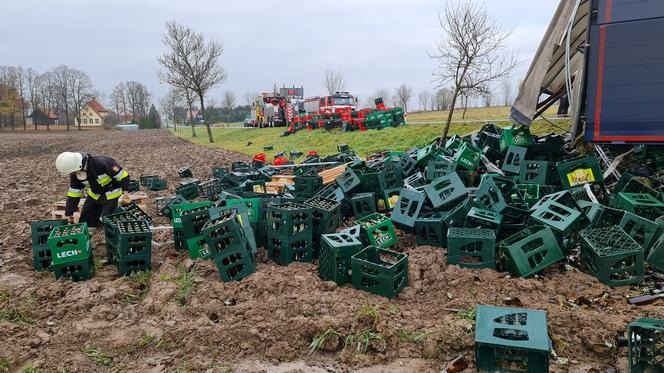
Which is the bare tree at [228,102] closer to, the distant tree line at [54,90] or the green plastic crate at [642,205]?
the distant tree line at [54,90]

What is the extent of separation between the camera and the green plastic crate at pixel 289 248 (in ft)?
17.6

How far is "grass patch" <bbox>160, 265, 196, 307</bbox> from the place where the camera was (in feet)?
15.3

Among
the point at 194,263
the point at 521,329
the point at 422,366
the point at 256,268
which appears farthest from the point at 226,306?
the point at 521,329

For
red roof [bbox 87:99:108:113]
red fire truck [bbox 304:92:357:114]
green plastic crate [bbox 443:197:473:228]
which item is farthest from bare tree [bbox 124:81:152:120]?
green plastic crate [bbox 443:197:473:228]

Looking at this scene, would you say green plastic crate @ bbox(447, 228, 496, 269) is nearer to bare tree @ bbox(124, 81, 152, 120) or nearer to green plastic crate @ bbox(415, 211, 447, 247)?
→ green plastic crate @ bbox(415, 211, 447, 247)

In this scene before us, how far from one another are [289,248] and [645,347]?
353 centimetres

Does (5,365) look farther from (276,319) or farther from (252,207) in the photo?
(252,207)

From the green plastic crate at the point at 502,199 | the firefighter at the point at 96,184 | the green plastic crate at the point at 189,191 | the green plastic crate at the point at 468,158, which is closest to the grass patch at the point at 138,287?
the firefighter at the point at 96,184

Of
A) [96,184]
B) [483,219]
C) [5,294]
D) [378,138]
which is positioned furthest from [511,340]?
[378,138]

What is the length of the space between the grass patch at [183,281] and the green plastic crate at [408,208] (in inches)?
108

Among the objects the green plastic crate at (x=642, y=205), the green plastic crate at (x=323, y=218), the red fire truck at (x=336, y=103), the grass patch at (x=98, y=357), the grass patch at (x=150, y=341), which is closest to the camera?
the grass patch at (x=98, y=357)

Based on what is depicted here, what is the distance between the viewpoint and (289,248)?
17.6ft

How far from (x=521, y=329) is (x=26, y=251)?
6.75 meters

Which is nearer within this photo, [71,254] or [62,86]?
[71,254]
